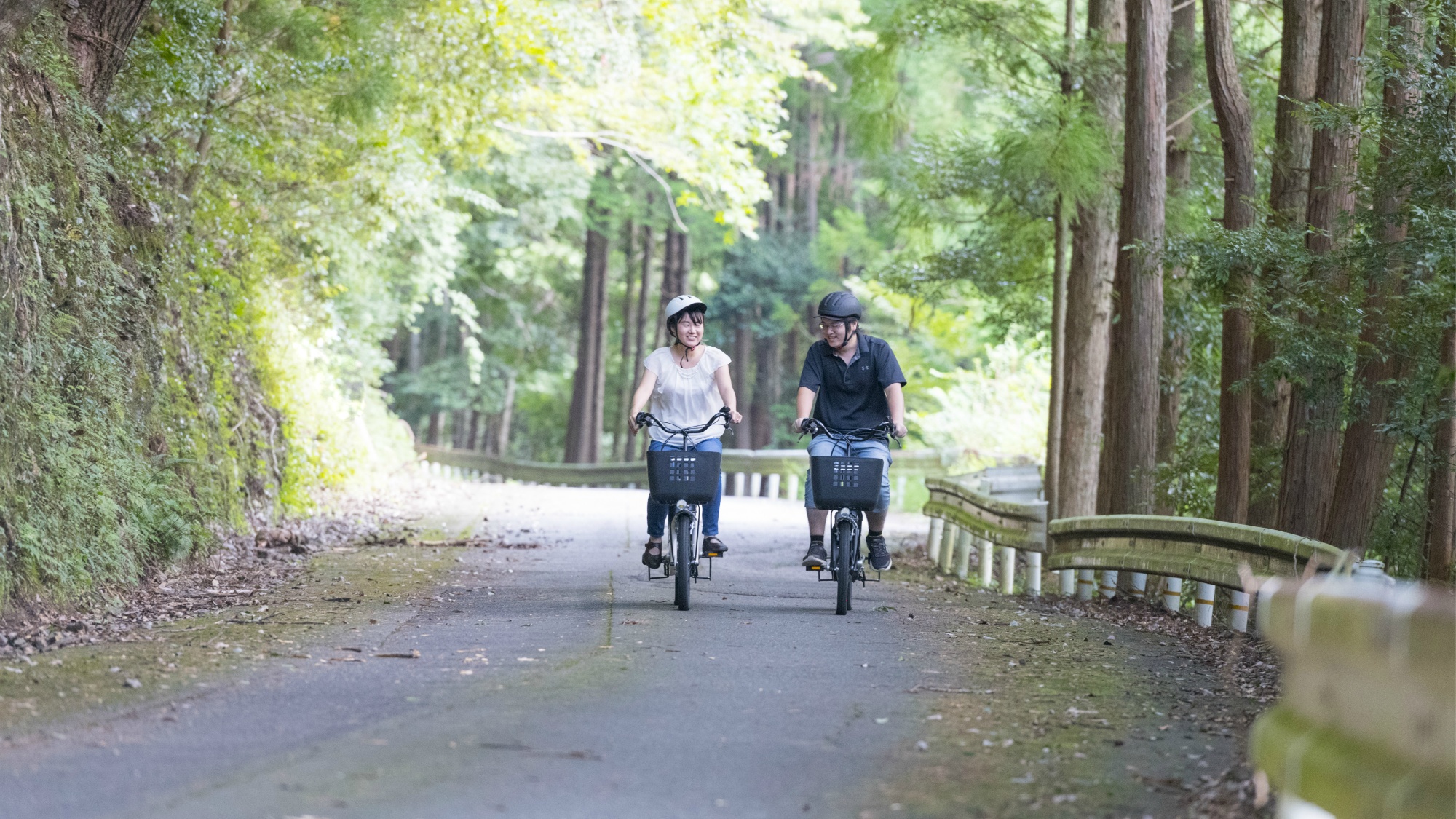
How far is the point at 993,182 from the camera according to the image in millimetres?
18609

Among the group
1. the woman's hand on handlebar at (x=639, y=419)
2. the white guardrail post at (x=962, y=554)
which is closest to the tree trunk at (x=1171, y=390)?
the white guardrail post at (x=962, y=554)

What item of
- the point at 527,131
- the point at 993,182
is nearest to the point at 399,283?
the point at 527,131

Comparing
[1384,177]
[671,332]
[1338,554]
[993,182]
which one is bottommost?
[1338,554]

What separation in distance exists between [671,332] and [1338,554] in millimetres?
4530

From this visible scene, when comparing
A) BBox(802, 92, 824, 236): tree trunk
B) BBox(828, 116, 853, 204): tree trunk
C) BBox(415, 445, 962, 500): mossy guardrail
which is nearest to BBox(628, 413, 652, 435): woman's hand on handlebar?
BBox(415, 445, 962, 500): mossy guardrail

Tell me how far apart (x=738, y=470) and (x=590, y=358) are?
398 inches

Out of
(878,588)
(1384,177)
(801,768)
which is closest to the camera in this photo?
(801,768)

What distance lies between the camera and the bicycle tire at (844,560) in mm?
10066

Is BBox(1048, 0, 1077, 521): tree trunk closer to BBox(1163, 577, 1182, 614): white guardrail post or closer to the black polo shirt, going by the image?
BBox(1163, 577, 1182, 614): white guardrail post

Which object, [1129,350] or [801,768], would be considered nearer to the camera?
[801,768]

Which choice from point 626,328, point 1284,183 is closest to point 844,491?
point 1284,183

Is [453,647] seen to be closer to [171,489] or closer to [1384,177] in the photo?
[171,489]

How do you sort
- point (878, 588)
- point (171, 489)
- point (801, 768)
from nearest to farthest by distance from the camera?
point (801, 768)
point (171, 489)
point (878, 588)

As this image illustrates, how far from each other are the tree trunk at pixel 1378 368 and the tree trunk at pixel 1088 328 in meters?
5.17
